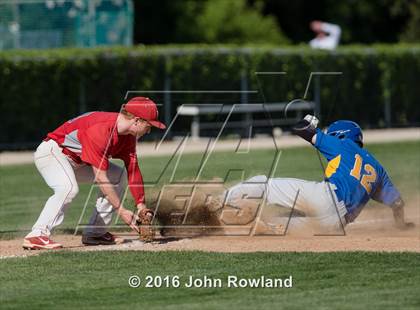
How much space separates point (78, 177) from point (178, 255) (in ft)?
5.24

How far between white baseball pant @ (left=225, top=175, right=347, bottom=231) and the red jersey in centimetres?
160

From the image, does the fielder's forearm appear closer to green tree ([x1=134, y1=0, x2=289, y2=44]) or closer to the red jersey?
the red jersey

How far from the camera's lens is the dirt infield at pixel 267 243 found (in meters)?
11.0

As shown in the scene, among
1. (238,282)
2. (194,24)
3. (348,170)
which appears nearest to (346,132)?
(348,170)

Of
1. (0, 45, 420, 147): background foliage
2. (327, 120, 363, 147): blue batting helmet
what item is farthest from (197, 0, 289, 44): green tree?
(327, 120, 363, 147): blue batting helmet

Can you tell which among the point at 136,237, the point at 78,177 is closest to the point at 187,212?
the point at 136,237

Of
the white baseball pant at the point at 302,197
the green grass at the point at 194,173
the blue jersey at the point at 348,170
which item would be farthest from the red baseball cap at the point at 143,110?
the green grass at the point at 194,173

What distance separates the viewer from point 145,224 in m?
11.0

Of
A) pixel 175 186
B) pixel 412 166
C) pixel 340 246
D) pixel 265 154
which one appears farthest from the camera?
pixel 265 154

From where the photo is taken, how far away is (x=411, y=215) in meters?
14.2

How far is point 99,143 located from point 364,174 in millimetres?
3079

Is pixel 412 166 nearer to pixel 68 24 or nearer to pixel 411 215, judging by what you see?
pixel 411 215

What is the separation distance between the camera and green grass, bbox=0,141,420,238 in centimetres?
1476

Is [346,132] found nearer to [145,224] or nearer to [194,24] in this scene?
[145,224]
